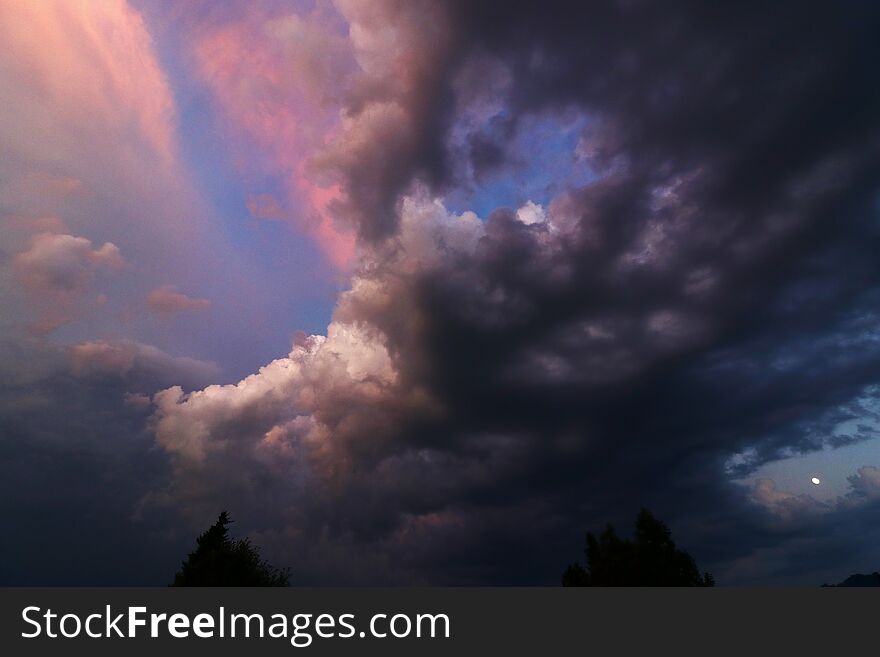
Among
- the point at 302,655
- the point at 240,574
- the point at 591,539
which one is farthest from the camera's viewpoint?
the point at 240,574

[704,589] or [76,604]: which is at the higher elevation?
[76,604]

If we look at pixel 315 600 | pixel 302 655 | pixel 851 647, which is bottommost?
pixel 851 647

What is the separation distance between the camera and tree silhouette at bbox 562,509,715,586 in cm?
4050

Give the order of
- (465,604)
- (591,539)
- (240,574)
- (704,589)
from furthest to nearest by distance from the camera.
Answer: (240,574) < (591,539) < (704,589) < (465,604)

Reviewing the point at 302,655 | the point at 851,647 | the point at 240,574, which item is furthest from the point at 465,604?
the point at 240,574

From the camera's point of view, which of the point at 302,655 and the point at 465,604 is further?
the point at 465,604

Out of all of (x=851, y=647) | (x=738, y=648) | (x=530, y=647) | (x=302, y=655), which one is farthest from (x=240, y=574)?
(x=851, y=647)

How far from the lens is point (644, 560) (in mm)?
40688

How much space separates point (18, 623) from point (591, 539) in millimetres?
44865

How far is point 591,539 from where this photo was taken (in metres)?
50.8

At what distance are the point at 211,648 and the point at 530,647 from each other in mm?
17848

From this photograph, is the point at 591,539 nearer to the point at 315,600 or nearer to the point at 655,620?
the point at 655,620

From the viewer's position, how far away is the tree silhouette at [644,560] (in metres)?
40.5

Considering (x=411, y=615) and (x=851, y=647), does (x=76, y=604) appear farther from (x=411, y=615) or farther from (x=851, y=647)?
(x=851, y=647)
